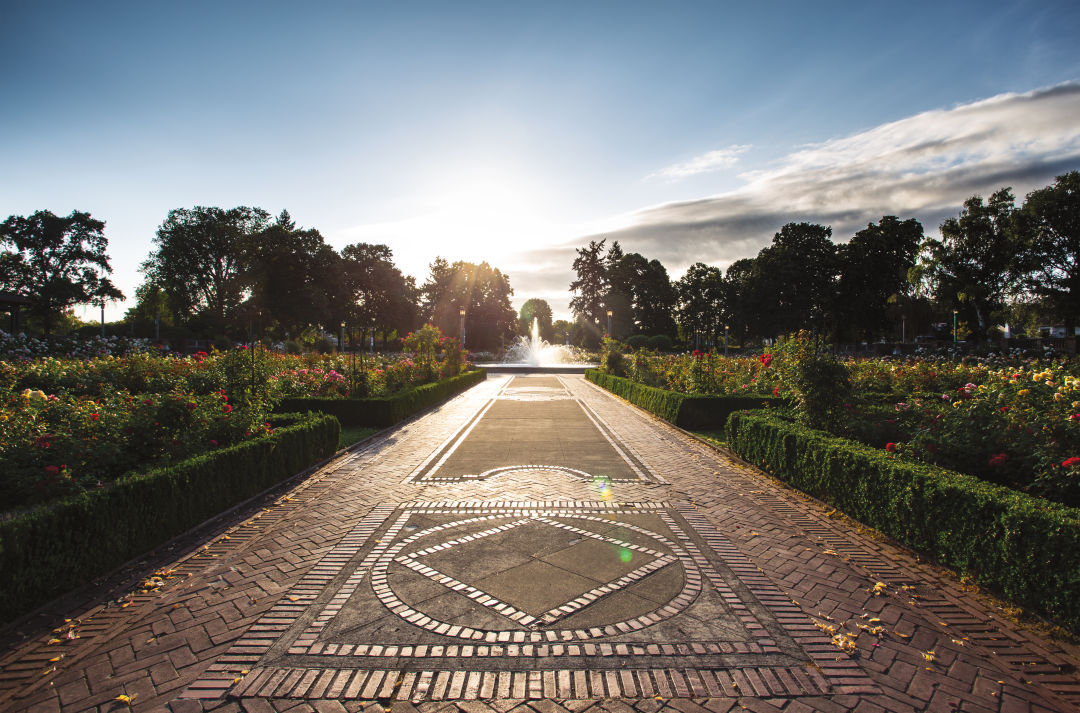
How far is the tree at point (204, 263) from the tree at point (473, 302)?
2219 cm

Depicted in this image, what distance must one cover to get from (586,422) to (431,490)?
7410 mm

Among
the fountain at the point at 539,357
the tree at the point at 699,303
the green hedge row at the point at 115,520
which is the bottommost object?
the fountain at the point at 539,357

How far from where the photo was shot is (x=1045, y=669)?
132 inches

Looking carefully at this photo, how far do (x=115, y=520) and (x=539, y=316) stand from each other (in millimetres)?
137295

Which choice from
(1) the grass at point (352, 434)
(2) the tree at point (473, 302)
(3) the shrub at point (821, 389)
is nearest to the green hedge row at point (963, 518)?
(3) the shrub at point (821, 389)

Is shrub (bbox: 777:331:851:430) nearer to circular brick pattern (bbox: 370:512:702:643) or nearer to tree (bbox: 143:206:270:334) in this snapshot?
circular brick pattern (bbox: 370:512:702:643)

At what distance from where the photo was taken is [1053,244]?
3553cm

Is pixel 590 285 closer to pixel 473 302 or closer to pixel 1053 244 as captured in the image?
pixel 473 302

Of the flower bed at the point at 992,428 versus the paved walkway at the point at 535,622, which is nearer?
the paved walkway at the point at 535,622

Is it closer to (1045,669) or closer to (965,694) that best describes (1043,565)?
(1045,669)

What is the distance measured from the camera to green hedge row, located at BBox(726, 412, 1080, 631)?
379 centimetres

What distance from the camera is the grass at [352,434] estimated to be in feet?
37.0

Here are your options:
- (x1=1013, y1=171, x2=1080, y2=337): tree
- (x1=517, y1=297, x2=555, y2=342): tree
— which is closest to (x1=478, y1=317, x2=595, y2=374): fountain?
(x1=1013, y1=171, x2=1080, y2=337): tree

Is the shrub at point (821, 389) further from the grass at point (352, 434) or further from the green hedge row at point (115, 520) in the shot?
the grass at point (352, 434)
